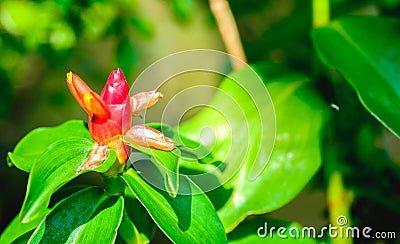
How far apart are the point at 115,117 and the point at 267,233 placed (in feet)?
0.98

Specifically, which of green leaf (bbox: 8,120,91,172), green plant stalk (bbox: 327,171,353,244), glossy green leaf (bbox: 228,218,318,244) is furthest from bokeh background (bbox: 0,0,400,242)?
green leaf (bbox: 8,120,91,172)

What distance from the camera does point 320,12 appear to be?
761 millimetres

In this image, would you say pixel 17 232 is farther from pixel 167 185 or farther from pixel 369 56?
pixel 369 56

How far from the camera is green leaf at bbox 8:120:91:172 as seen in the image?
490mm

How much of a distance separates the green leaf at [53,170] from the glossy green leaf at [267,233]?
28 cm

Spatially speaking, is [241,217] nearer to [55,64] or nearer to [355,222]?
[355,222]

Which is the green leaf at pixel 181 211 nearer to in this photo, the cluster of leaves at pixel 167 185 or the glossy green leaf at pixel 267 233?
the cluster of leaves at pixel 167 185

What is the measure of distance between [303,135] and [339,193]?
0.36 feet

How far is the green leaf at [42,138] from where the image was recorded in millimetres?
490

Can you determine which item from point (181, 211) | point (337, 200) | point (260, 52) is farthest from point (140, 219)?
point (260, 52)

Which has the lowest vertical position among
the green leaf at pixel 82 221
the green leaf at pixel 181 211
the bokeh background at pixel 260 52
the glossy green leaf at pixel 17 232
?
the bokeh background at pixel 260 52

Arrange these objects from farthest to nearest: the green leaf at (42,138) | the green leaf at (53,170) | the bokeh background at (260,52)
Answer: the bokeh background at (260,52)
the green leaf at (42,138)
the green leaf at (53,170)

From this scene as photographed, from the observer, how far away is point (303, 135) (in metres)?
0.68

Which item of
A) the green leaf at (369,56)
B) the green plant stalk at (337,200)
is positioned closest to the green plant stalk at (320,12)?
the green leaf at (369,56)
